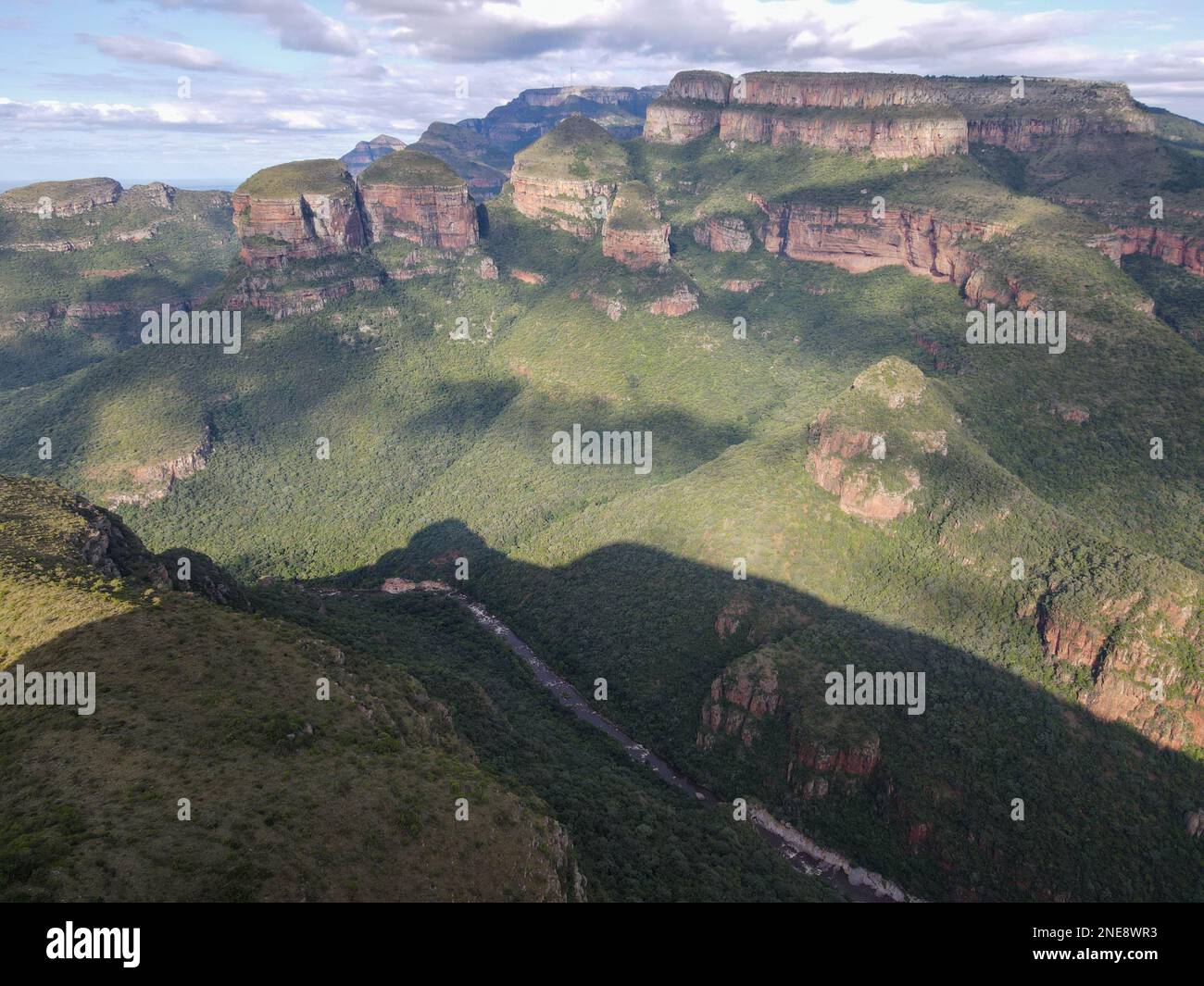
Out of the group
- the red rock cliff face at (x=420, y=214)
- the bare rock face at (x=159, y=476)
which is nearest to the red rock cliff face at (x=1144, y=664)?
the bare rock face at (x=159, y=476)

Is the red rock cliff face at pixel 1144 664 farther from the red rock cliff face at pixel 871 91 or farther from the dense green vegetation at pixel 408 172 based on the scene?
the dense green vegetation at pixel 408 172

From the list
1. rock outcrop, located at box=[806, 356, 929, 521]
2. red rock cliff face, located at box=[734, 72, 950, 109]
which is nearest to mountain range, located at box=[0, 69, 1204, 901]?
rock outcrop, located at box=[806, 356, 929, 521]

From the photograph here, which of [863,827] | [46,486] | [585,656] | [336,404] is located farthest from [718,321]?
Answer: [46,486]

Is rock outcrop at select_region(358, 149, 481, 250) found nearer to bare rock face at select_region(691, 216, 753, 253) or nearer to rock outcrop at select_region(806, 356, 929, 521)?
bare rock face at select_region(691, 216, 753, 253)

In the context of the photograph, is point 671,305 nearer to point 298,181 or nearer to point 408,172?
point 408,172

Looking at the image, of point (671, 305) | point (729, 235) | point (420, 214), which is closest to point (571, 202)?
point (420, 214)

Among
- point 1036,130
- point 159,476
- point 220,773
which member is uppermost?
point 1036,130

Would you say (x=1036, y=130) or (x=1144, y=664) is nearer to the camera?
(x=1144, y=664)
